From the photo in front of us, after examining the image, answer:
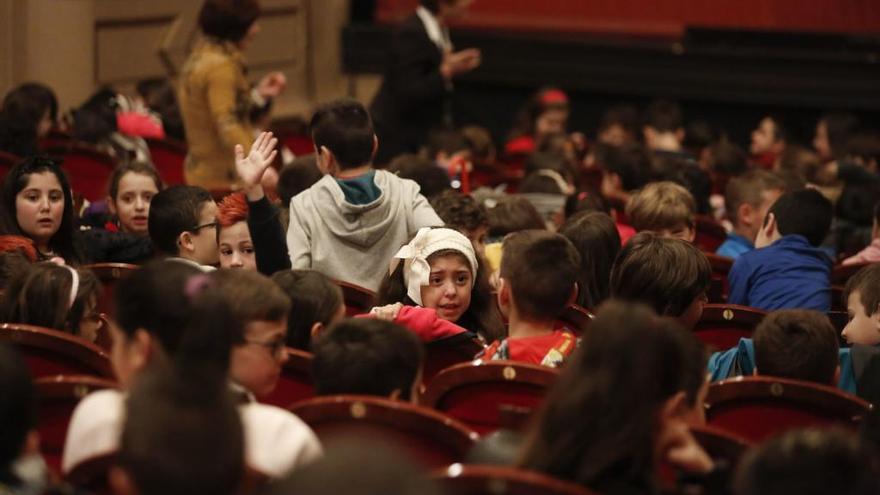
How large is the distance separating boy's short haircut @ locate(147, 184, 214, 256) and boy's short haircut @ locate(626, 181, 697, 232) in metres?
1.62

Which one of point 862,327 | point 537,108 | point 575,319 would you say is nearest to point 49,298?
point 575,319

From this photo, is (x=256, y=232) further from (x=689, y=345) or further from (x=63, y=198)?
(x=689, y=345)

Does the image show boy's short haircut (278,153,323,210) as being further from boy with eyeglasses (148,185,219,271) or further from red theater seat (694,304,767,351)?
red theater seat (694,304,767,351)

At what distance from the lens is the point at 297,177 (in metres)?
5.38

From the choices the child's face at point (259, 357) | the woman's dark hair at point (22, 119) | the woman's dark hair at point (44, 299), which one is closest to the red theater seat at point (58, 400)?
the child's face at point (259, 357)

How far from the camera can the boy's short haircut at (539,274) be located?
11.5ft

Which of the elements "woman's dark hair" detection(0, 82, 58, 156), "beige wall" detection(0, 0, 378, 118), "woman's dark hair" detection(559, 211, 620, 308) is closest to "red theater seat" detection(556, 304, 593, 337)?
"woman's dark hair" detection(559, 211, 620, 308)

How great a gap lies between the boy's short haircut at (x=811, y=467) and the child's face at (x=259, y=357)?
1.19 metres

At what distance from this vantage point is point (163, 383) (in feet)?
7.20

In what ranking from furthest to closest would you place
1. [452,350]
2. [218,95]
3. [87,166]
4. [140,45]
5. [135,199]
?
1. [140,45]
2. [87,166]
3. [218,95]
4. [135,199]
5. [452,350]

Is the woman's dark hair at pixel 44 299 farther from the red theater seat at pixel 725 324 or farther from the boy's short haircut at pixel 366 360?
the red theater seat at pixel 725 324

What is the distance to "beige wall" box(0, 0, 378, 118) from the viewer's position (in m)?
8.11

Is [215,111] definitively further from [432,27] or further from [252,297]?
[252,297]

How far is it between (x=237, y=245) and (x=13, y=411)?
6.97 feet
